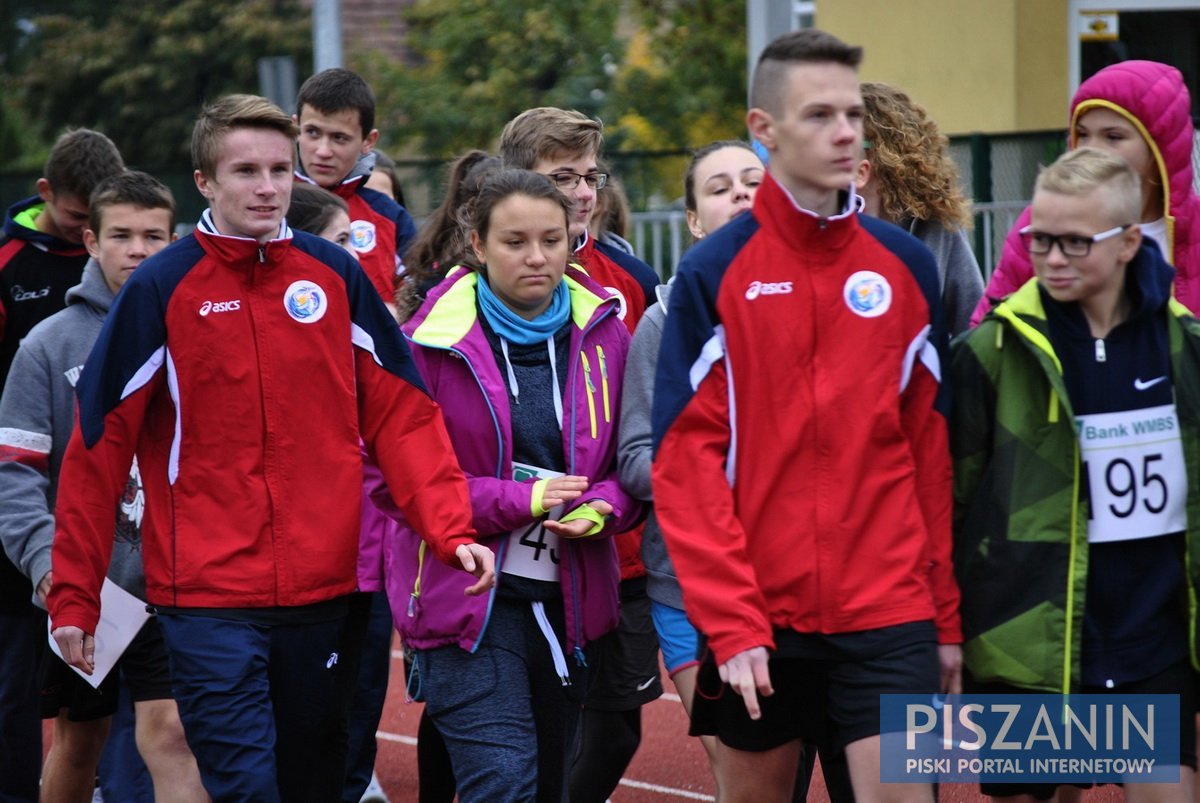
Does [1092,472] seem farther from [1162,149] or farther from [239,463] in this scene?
[239,463]

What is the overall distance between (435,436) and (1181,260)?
7.48ft

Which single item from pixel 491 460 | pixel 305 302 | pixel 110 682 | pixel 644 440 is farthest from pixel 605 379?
pixel 110 682

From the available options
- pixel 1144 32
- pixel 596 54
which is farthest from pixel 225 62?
pixel 1144 32

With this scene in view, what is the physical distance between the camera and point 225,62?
2977cm

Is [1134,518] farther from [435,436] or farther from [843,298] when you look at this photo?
[435,436]

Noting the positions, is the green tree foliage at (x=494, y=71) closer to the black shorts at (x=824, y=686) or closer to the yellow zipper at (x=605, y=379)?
the yellow zipper at (x=605, y=379)

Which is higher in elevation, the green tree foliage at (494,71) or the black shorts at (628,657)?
the green tree foliage at (494,71)

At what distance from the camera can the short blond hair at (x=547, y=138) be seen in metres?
5.81

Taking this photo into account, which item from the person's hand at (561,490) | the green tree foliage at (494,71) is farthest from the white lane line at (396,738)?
the green tree foliage at (494,71)

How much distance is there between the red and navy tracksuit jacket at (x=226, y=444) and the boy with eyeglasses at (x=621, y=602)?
37.3 inches

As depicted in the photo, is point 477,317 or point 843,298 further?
point 477,317

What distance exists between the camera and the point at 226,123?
496 cm

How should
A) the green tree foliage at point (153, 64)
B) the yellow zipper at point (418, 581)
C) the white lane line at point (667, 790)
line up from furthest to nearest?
the green tree foliage at point (153, 64), the white lane line at point (667, 790), the yellow zipper at point (418, 581)

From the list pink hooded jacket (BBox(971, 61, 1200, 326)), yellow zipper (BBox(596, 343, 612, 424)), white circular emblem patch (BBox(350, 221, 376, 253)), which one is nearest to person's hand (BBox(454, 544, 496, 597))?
yellow zipper (BBox(596, 343, 612, 424))
